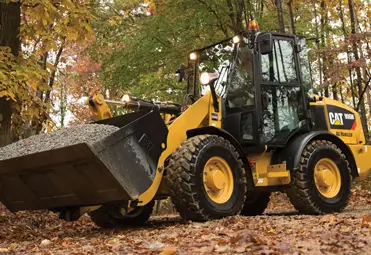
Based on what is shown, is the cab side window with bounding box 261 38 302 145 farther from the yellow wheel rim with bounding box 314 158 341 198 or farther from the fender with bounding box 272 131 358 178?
the yellow wheel rim with bounding box 314 158 341 198

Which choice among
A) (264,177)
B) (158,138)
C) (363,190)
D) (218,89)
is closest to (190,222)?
(158,138)

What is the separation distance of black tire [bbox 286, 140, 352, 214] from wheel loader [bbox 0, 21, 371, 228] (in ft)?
0.05

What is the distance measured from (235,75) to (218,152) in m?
1.70

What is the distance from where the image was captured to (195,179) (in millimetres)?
6156

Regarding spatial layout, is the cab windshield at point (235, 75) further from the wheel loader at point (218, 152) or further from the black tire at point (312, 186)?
the black tire at point (312, 186)

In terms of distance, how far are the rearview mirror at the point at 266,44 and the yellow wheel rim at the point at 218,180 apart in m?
1.90

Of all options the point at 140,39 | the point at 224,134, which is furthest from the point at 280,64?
the point at 140,39

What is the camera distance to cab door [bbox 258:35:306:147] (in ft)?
25.4

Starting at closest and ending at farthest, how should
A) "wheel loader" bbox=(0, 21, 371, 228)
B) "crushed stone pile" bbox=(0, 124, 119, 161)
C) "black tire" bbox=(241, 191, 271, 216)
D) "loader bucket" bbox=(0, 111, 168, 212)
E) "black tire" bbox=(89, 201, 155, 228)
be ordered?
1. "loader bucket" bbox=(0, 111, 168, 212)
2. "crushed stone pile" bbox=(0, 124, 119, 161)
3. "wheel loader" bbox=(0, 21, 371, 228)
4. "black tire" bbox=(89, 201, 155, 228)
5. "black tire" bbox=(241, 191, 271, 216)

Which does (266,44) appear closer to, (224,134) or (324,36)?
(224,134)

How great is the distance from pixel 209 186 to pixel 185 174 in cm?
56

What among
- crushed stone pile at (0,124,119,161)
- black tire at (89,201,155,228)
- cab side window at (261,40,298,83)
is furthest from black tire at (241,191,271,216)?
crushed stone pile at (0,124,119,161)

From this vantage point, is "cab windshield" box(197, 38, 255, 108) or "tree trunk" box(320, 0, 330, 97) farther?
"tree trunk" box(320, 0, 330, 97)

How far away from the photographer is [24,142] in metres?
6.32
